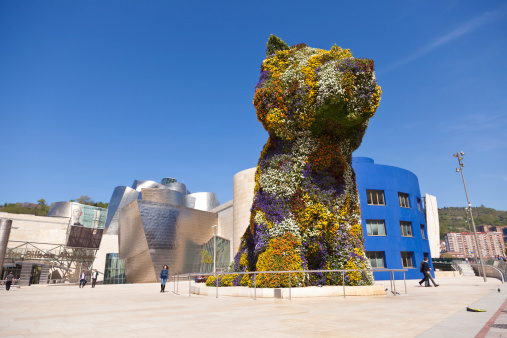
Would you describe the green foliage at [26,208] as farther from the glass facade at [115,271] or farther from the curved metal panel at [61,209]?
the glass facade at [115,271]

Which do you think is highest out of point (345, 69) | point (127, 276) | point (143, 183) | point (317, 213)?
point (143, 183)

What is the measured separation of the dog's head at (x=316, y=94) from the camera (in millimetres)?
9406

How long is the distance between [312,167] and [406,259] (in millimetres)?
25342

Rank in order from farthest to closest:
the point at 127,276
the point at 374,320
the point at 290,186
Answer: the point at 127,276 < the point at 290,186 < the point at 374,320

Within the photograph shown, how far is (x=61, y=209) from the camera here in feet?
227

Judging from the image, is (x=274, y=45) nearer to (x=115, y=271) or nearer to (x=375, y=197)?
(x=375, y=197)

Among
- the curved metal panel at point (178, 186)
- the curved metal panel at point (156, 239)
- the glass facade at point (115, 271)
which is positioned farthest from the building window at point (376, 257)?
the curved metal panel at point (178, 186)

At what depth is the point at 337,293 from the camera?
941 cm

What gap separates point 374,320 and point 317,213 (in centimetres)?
474

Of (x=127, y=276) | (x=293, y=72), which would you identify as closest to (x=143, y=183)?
(x=127, y=276)

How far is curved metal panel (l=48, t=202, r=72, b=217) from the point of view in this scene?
6851 centimetres

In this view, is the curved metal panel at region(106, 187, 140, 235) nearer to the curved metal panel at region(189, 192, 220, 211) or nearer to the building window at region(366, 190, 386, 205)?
the curved metal panel at region(189, 192, 220, 211)

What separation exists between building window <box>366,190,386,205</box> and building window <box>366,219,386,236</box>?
170 centimetres

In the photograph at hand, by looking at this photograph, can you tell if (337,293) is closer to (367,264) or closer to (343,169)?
(367,264)
